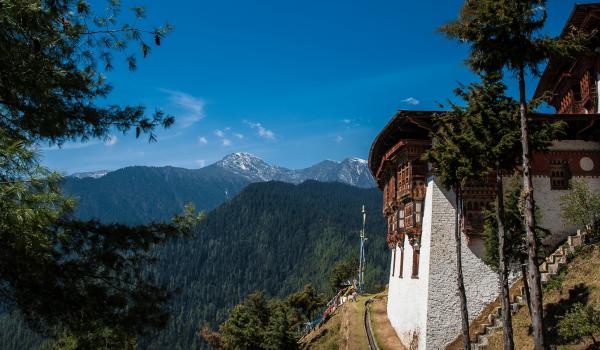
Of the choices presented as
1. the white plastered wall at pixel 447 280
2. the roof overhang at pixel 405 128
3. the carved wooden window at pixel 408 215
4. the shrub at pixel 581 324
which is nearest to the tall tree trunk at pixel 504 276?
the shrub at pixel 581 324

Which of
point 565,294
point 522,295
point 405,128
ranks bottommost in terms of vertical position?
point 522,295

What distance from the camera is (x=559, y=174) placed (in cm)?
2767

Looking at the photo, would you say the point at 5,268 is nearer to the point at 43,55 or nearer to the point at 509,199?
the point at 43,55

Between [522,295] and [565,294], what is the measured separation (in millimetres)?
2757

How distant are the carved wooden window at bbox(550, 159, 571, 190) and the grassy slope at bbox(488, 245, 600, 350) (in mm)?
4695

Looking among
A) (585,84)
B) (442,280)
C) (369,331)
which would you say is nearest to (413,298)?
(442,280)

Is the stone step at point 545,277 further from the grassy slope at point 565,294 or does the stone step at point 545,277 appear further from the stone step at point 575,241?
the stone step at point 575,241

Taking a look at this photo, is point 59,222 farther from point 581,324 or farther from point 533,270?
point 581,324

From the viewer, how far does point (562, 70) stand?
34.4 meters

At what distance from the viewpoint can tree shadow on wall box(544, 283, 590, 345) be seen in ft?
67.4

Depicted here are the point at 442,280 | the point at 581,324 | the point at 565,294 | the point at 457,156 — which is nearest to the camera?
the point at 581,324

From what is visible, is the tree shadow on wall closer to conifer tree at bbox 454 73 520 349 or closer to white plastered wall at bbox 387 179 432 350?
conifer tree at bbox 454 73 520 349

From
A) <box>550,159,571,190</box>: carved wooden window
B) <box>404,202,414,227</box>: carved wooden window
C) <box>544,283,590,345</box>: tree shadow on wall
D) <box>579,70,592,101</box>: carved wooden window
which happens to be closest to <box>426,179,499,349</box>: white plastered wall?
<box>404,202,414,227</box>: carved wooden window

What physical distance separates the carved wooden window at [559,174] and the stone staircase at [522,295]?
3024 mm
